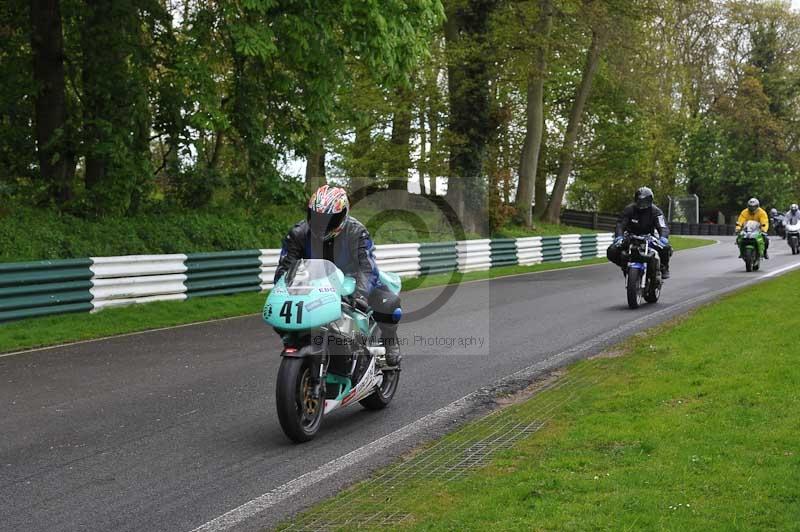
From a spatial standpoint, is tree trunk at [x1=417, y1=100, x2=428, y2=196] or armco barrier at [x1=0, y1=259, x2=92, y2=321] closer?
armco barrier at [x1=0, y1=259, x2=92, y2=321]

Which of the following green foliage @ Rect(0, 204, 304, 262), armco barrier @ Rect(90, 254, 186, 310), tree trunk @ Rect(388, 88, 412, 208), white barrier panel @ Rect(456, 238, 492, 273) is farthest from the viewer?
tree trunk @ Rect(388, 88, 412, 208)

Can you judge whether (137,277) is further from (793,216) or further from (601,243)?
(793,216)

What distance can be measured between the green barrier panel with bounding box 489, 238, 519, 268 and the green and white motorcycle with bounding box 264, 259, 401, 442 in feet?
63.7

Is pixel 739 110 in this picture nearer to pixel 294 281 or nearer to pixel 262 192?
pixel 262 192

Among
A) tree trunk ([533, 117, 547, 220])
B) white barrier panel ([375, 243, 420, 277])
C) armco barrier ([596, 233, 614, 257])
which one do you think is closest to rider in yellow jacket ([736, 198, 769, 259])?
white barrier panel ([375, 243, 420, 277])

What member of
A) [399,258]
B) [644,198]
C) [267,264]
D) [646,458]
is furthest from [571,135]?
[646,458]

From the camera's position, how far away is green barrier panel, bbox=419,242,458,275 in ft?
78.4

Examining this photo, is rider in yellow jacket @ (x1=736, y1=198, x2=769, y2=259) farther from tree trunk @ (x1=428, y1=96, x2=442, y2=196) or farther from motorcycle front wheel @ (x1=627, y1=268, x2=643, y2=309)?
tree trunk @ (x1=428, y1=96, x2=442, y2=196)

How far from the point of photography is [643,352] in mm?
10961

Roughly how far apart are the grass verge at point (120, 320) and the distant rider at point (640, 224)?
6.30 metres

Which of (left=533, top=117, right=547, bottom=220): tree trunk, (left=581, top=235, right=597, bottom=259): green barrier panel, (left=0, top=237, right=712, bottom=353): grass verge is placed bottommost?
(left=0, top=237, right=712, bottom=353): grass verge

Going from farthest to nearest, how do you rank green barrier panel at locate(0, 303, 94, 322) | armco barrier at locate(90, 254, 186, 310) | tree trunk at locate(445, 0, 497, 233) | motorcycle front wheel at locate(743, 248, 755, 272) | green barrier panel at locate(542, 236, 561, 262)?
tree trunk at locate(445, 0, 497, 233), green barrier panel at locate(542, 236, 561, 262), motorcycle front wheel at locate(743, 248, 755, 272), armco barrier at locate(90, 254, 186, 310), green barrier panel at locate(0, 303, 94, 322)

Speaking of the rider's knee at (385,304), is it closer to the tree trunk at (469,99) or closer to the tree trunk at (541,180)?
the tree trunk at (469,99)

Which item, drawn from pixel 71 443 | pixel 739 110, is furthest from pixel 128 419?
pixel 739 110
